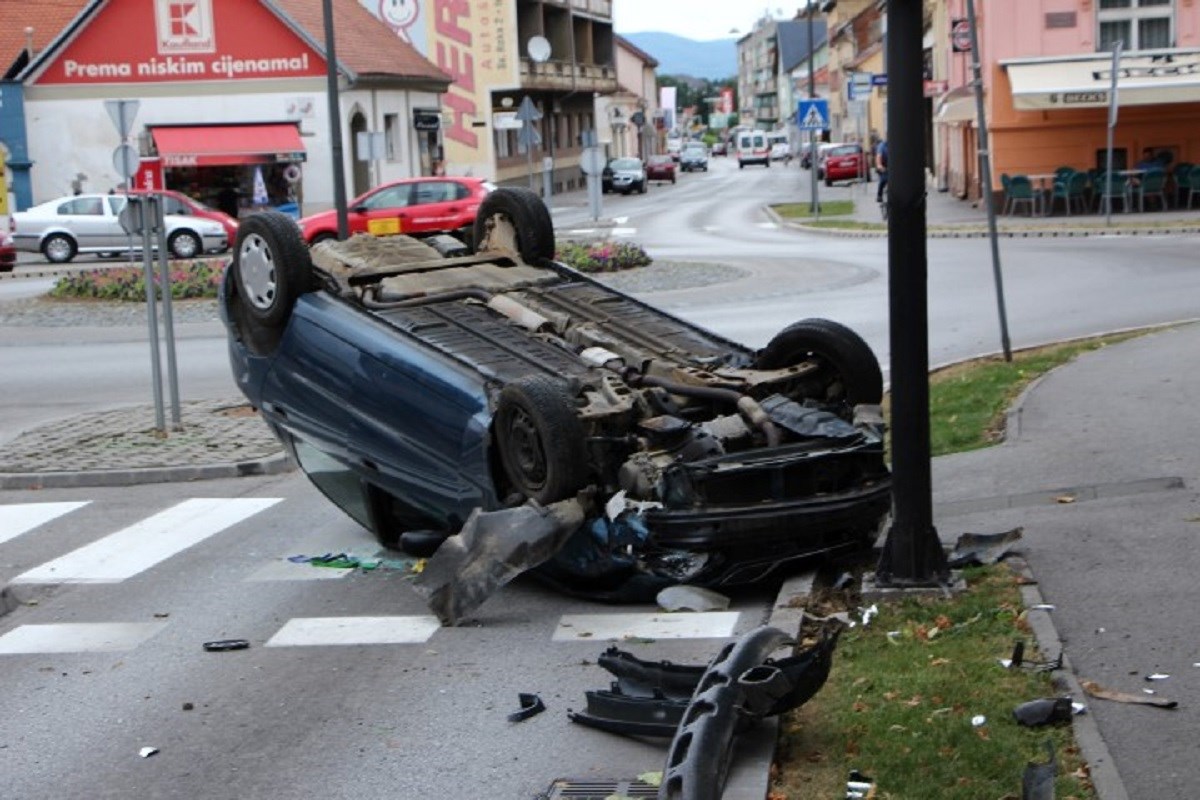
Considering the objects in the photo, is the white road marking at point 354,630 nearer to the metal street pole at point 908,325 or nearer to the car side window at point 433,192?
the metal street pole at point 908,325

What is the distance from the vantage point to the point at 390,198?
36531 millimetres

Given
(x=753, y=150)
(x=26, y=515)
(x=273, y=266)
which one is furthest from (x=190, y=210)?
(x=753, y=150)

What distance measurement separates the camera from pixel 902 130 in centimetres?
795

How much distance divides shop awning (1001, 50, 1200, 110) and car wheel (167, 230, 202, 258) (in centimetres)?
1852

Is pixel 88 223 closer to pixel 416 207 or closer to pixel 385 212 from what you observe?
pixel 385 212

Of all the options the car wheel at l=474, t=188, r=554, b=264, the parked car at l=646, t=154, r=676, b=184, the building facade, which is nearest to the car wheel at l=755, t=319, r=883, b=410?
the car wheel at l=474, t=188, r=554, b=264

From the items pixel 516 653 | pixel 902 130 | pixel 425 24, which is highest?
pixel 425 24

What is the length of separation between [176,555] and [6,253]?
30.9 m

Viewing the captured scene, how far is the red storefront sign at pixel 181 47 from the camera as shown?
5156 centimetres

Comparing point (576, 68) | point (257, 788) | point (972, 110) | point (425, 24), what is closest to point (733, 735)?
point (257, 788)

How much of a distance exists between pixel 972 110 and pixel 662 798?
3882 centimetres

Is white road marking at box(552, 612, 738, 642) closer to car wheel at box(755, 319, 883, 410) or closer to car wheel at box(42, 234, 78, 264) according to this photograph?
car wheel at box(755, 319, 883, 410)

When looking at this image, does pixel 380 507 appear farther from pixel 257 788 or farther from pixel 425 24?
pixel 425 24

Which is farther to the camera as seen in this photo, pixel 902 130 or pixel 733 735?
pixel 902 130
